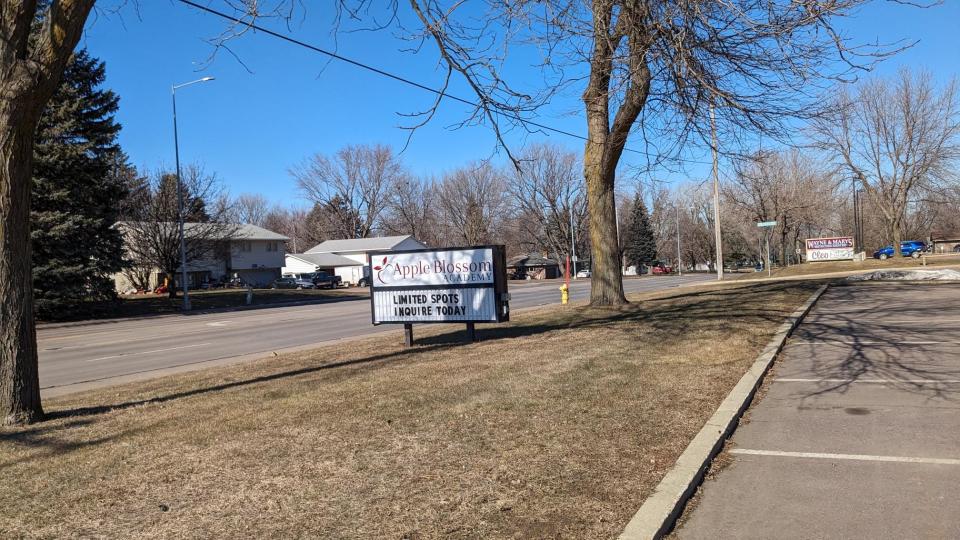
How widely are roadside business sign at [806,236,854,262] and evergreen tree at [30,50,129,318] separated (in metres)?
44.4

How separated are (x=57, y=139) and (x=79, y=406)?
2836cm

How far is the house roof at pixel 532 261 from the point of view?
8894cm

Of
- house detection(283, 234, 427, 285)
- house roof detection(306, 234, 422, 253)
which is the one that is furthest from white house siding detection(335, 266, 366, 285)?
house roof detection(306, 234, 422, 253)

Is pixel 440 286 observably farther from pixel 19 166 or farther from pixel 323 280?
pixel 323 280

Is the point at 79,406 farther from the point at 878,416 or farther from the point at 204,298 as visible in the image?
the point at 204,298

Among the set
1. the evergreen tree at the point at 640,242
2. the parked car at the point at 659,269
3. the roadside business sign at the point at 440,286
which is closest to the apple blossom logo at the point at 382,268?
the roadside business sign at the point at 440,286

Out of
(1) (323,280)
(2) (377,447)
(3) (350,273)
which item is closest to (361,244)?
(3) (350,273)

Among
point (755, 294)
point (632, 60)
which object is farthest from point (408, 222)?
point (632, 60)

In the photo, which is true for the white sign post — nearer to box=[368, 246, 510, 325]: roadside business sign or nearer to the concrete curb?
box=[368, 246, 510, 325]: roadside business sign

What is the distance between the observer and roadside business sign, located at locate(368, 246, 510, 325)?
37.5 ft

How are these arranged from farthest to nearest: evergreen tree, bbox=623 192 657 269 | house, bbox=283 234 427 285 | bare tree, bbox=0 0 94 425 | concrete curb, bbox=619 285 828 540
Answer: evergreen tree, bbox=623 192 657 269
house, bbox=283 234 427 285
bare tree, bbox=0 0 94 425
concrete curb, bbox=619 285 828 540

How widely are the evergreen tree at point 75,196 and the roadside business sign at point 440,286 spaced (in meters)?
23.0

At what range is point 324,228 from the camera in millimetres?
94188

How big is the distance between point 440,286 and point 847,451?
743 cm
